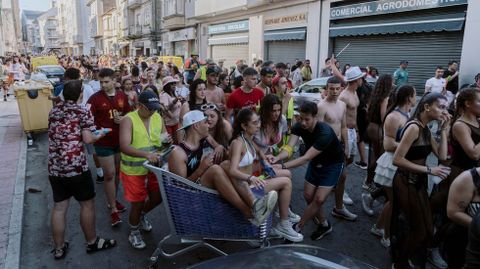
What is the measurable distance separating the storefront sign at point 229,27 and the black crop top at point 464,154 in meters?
22.3

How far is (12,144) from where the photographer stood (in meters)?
8.66

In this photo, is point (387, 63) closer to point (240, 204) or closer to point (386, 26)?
point (386, 26)

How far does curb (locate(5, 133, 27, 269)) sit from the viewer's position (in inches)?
148

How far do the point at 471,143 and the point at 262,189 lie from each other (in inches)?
72.6

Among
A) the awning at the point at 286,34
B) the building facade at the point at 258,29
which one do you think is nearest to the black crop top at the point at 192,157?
the building facade at the point at 258,29

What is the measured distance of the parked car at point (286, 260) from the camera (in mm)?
2236

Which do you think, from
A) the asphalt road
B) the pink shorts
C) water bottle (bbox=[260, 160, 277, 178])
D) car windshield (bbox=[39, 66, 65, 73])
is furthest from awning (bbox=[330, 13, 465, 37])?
A: car windshield (bbox=[39, 66, 65, 73])

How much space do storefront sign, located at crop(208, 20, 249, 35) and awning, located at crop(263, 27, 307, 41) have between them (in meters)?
2.91

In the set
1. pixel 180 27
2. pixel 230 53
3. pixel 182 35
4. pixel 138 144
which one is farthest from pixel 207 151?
pixel 180 27

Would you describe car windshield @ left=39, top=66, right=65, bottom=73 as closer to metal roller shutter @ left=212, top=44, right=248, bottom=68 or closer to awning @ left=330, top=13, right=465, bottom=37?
metal roller shutter @ left=212, top=44, right=248, bottom=68

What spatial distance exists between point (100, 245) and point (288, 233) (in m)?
1.93

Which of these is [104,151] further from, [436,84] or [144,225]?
[436,84]

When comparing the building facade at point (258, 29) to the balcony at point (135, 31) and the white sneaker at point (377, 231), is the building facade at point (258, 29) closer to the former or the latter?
the white sneaker at point (377, 231)

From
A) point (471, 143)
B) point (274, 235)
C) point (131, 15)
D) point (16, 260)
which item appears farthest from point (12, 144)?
point (131, 15)
